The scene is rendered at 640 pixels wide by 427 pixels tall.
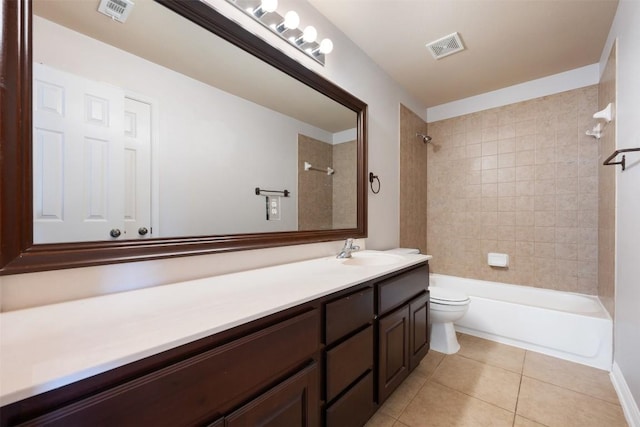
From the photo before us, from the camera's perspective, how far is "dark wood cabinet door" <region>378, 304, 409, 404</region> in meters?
1.28

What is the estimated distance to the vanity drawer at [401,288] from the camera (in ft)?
4.19

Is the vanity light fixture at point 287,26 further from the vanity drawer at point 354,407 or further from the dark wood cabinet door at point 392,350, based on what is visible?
the vanity drawer at point 354,407

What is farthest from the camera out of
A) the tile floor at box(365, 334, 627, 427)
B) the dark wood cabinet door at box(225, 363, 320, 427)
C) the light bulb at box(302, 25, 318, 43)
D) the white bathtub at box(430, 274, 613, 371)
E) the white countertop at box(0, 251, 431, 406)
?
the white bathtub at box(430, 274, 613, 371)

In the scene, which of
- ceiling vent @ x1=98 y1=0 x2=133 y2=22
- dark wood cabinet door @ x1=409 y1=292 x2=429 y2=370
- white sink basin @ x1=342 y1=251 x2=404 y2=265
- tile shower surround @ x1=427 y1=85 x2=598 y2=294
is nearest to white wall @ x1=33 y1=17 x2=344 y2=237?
ceiling vent @ x1=98 y1=0 x2=133 y2=22

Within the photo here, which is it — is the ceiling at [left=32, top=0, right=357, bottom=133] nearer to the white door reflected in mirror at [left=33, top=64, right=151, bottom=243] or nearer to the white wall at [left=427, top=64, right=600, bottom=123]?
the white door reflected in mirror at [left=33, top=64, right=151, bottom=243]

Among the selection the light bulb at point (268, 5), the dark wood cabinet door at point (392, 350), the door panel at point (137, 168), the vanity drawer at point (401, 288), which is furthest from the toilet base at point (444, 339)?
the light bulb at point (268, 5)

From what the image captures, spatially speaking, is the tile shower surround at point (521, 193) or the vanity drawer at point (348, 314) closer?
the vanity drawer at point (348, 314)

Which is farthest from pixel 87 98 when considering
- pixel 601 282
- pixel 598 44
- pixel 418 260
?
pixel 601 282

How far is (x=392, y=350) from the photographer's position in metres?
1.37

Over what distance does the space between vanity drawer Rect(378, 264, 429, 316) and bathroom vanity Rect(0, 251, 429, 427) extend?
1cm

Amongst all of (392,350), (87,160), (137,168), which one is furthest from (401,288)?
(87,160)

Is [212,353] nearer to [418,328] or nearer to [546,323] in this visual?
[418,328]

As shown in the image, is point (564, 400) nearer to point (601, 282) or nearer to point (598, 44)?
point (601, 282)

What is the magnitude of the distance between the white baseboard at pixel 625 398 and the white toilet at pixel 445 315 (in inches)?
32.5
